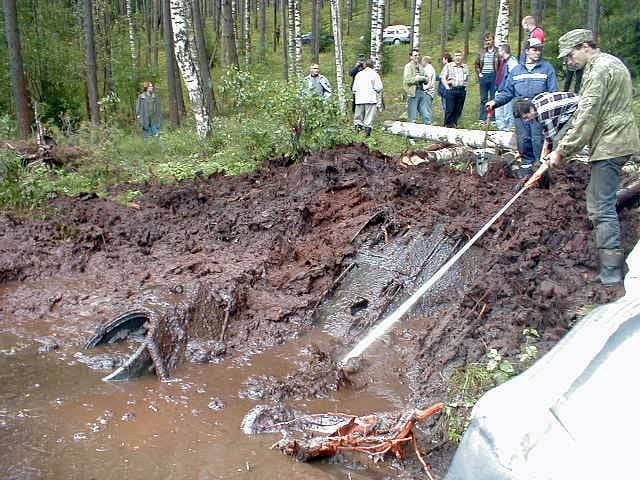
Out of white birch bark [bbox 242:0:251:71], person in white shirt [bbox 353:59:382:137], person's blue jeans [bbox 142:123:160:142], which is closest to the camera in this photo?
person in white shirt [bbox 353:59:382:137]

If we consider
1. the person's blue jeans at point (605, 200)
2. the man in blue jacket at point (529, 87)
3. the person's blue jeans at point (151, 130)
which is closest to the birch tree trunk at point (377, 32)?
the person's blue jeans at point (151, 130)

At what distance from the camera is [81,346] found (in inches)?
228

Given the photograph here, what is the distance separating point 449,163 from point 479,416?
7.01 meters

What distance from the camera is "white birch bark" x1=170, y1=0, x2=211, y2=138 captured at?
12523 mm

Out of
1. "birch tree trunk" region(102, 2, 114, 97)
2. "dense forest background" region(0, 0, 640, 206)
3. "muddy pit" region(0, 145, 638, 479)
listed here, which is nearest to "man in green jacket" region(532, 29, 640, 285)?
"muddy pit" region(0, 145, 638, 479)

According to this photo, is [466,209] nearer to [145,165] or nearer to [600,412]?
[600,412]

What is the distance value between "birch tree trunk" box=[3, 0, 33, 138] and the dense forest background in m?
0.02

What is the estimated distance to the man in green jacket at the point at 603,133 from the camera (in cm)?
530

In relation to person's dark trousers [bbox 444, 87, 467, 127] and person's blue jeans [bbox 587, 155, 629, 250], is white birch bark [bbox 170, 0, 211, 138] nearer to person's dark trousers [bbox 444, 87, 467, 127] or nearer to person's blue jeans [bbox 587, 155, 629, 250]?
person's dark trousers [bbox 444, 87, 467, 127]

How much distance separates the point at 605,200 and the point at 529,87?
11.4ft

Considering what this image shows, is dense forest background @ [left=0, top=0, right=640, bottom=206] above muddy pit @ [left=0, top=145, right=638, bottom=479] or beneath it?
above

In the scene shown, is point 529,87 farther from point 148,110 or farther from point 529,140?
point 148,110

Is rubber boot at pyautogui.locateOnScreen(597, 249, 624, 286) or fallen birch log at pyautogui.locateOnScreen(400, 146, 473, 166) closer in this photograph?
rubber boot at pyautogui.locateOnScreen(597, 249, 624, 286)

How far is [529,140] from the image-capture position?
8227mm
